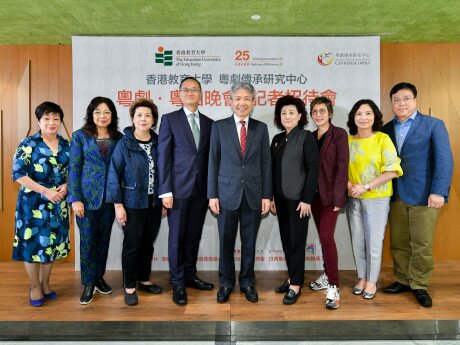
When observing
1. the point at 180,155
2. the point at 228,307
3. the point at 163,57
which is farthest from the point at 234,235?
the point at 163,57

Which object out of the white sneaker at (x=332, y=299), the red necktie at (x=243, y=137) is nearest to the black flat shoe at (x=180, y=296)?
the white sneaker at (x=332, y=299)

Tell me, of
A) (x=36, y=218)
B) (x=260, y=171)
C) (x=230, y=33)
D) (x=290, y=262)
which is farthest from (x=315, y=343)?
(x=230, y=33)

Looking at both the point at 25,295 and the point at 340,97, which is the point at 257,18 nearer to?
the point at 340,97

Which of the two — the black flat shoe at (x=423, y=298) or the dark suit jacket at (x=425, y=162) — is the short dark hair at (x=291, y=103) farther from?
the black flat shoe at (x=423, y=298)

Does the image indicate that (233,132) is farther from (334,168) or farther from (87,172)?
(87,172)

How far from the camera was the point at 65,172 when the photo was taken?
300 centimetres

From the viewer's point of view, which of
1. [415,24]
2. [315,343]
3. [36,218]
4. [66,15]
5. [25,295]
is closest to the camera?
[315,343]

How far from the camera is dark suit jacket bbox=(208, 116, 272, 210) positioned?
2.87 metres

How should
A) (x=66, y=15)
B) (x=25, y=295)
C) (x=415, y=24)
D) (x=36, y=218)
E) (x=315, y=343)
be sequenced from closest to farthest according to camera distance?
(x=315, y=343)
(x=36, y=218)
(x=25, y=295)
(x=66, y=15)
(x=415, y=24)

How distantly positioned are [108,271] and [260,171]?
2.07m

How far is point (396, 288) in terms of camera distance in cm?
322

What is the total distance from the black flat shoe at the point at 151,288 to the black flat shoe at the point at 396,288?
75.3 inches

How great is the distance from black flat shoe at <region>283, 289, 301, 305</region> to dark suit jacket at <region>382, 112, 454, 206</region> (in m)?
1.17

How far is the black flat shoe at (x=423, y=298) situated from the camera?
2.90 meters
